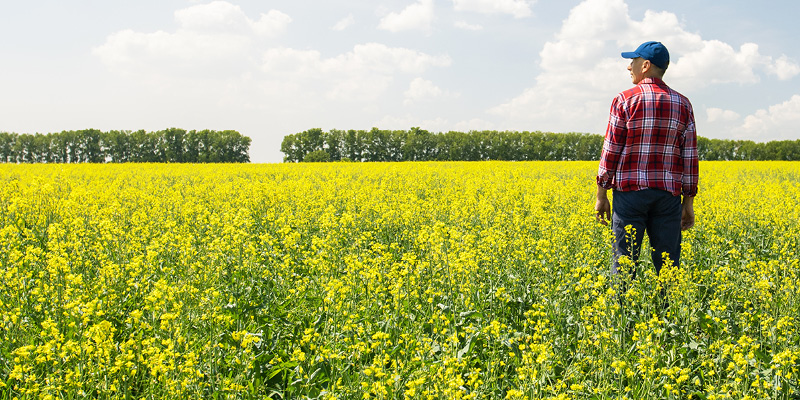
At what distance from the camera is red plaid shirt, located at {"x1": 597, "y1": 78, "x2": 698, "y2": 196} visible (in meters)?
4.40

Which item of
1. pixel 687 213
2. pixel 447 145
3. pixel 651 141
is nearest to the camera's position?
pixel 651 141

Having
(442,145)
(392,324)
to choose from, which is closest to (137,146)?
(442,145)

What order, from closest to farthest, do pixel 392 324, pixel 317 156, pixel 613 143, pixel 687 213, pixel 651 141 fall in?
pixel 392 324 < pixel 651 141 < pixel 613 143 < pixel 687 213 < pixel 317 156

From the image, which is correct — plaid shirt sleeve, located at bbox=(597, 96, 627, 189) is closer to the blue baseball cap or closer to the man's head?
the man's head

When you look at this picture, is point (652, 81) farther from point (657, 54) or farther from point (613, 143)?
point (613, 143)

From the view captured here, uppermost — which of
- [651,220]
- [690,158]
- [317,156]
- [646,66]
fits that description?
[317,156]

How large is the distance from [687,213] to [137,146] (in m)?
87.2

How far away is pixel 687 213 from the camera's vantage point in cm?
486

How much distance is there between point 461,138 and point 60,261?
76378 millimetres

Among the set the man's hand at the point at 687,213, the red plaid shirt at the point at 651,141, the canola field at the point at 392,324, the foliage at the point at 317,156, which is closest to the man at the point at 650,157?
the red plaid shirt at the point at 651,141

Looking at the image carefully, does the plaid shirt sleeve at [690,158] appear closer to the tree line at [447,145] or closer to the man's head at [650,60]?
the man's head at [650,60]

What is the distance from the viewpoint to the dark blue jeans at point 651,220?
14.9ft

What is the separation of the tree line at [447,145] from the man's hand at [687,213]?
7019 cm

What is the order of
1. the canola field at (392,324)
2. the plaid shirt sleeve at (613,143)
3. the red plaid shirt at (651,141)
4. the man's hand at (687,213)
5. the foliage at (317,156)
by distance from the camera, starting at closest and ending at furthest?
the canola field at (392,324) → the red plaid shirt at (651,141) → the plaid shirt sleeve at (613,143) → the man's hand at (687,213) → the foliage at (317,156)
